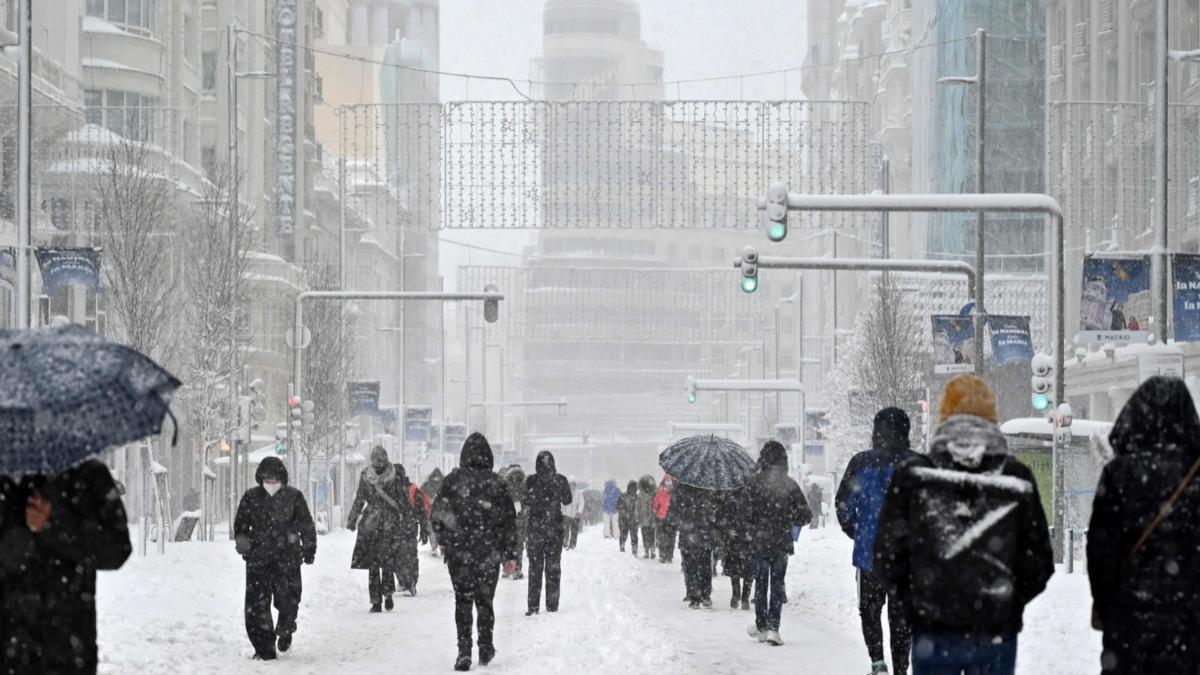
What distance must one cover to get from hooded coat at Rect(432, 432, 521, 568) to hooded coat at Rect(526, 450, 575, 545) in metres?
6.44

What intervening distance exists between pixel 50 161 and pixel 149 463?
73.2 feet

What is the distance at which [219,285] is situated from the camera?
4669 cm

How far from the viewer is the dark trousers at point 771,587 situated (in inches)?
694

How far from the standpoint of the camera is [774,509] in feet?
57.5

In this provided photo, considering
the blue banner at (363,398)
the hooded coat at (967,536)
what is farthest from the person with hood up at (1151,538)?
the blue banner at (363,398)

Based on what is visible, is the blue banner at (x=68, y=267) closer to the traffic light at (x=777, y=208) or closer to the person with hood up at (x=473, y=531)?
the traffic light at (x=777, y=208)

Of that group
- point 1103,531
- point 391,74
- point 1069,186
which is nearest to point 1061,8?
point 1069,186

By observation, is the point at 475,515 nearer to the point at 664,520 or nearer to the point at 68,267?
the point at 68,267

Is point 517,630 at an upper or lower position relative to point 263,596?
lower

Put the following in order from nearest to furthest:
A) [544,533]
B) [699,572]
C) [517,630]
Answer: [517,630] → [544,533] → [699,572]

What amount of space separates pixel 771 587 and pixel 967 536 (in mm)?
9742

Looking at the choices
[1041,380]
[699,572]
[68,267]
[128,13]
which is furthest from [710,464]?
[128,13]

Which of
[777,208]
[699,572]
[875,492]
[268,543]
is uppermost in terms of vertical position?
[777,208]

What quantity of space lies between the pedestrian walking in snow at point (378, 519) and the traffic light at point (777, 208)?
6250 millimetres
